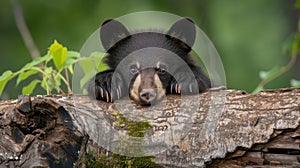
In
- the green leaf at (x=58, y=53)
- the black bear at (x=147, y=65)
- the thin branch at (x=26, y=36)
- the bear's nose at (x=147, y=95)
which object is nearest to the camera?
the bear's nose at (x=147, y=95)

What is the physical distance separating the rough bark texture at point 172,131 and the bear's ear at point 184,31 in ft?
2.81

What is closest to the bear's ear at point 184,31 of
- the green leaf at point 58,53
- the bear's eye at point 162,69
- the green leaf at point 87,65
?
the bear's eye at point 162,69

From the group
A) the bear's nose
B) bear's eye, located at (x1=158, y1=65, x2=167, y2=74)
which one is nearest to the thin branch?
bear's eye, located at (x1=158, y1=65, x2=167, y2=74)

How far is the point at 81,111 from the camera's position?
12.3 feet

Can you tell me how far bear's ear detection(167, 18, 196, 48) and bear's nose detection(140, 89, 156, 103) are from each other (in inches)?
28.9

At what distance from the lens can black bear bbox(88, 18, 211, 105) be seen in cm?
412

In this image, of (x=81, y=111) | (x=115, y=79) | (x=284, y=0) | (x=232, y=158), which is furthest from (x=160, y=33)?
(x=284, y=0)

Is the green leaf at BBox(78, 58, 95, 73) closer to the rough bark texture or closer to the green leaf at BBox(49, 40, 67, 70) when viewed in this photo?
the green leaf at BBox(49, 40, 67, 70)

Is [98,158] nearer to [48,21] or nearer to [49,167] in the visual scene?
[49,167]

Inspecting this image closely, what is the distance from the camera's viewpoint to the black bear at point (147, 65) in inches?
162

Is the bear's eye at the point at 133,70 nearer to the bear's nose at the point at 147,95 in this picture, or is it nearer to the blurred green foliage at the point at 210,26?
the bear's nose at the point at 147,95

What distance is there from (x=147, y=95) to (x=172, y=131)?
0.42 meters

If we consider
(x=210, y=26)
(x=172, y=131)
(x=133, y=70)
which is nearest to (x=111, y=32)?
(x=133, y=70)

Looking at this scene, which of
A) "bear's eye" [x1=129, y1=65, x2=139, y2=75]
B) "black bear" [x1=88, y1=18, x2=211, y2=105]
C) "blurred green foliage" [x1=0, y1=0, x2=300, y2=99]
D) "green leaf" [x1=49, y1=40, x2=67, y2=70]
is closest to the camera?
"black bear" [x1=88, y1=18, x2=211, y2=105]
